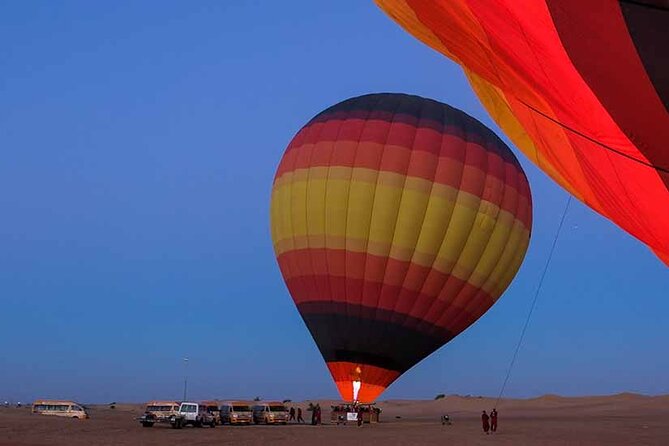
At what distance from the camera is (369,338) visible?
3170cm

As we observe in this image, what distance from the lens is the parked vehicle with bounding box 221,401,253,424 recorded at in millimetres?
38250

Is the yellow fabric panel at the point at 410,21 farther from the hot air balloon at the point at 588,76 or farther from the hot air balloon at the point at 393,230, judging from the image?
the hot air balloon at the point at 393,230

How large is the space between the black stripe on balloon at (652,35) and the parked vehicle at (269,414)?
118 feet

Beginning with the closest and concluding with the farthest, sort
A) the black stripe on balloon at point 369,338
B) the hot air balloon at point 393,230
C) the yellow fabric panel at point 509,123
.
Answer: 1. the yellow fabric panel at point 509,123
2. the hot air balloon at point 393,230
3. the black stripe on balloon at point 369,338

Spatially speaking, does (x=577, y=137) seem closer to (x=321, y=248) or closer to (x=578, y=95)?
(x=578, y=95)

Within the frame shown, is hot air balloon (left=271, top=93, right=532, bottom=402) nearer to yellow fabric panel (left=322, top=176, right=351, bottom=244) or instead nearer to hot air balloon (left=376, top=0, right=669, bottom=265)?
yellow fabric panel (left=322, top=176, right=351, bottom=244)

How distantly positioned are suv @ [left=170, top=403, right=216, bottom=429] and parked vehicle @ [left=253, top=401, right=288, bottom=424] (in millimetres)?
4326

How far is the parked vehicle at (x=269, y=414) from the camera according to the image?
3959 centimetres

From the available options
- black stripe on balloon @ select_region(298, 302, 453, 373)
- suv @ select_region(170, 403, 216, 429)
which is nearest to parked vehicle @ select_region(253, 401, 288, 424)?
suv @ select_region(170, 403, 216, 429)

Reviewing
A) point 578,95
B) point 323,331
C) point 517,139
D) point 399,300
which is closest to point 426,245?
point 399,300

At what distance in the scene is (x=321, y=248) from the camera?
3147 centimetres

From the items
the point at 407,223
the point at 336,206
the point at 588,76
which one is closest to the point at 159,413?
the point at 336,206

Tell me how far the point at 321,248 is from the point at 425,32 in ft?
76.7

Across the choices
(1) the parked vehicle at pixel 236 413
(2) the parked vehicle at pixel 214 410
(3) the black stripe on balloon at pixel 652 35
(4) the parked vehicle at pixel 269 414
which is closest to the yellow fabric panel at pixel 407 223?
Answer: (2) the parked vehicle at pixel 214 410
